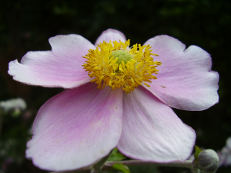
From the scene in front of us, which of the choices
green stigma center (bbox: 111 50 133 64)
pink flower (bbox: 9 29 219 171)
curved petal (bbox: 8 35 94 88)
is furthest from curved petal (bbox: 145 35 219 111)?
curved petal (bbox: 8 35 94 88)

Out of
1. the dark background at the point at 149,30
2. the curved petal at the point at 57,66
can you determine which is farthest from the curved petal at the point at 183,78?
the dark background at the point at 149,30

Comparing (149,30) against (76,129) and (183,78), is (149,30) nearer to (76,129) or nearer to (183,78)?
(183,78)

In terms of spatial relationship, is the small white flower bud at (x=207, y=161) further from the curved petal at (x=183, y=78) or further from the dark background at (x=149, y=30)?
the dark background at (x=149, y=30)

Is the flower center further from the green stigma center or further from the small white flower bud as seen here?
the small white flower bud

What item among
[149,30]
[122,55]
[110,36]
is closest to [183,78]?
[122,55]

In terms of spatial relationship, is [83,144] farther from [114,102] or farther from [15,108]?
[15,108]

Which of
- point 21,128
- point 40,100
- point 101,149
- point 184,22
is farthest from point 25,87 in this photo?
point 101,149

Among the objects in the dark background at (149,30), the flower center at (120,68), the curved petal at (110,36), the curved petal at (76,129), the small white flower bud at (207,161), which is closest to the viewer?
the curved petal at (76,129)
